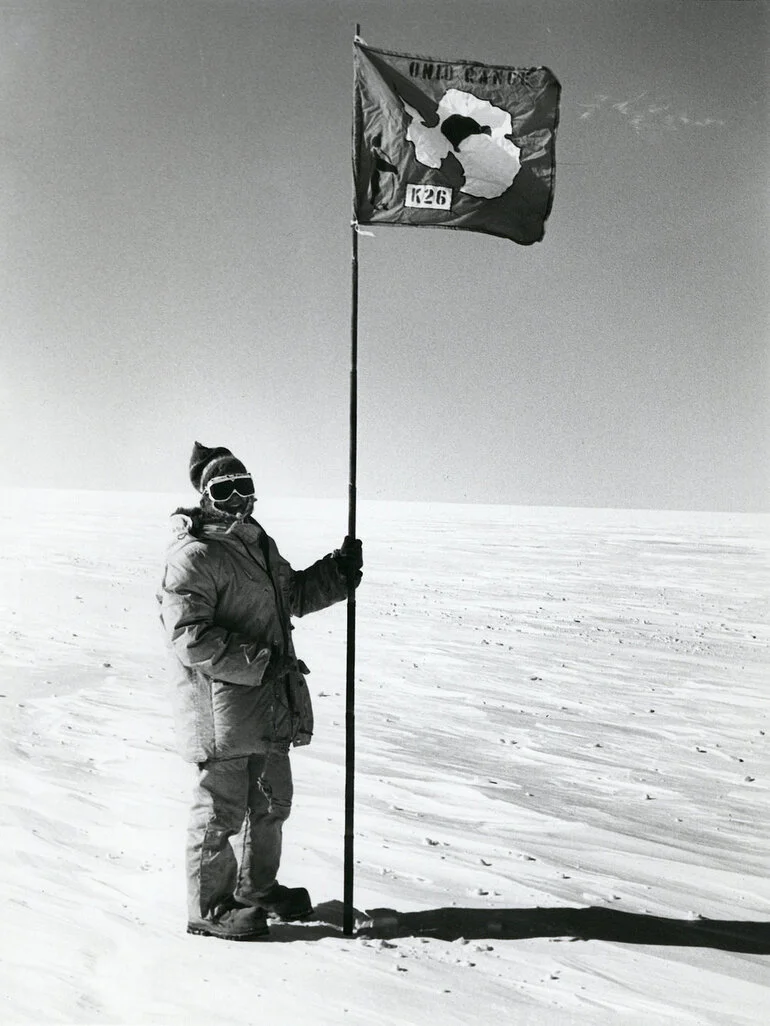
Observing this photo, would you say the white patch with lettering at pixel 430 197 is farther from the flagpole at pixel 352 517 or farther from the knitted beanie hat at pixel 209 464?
the knitted beanie hat at pixel 209 464

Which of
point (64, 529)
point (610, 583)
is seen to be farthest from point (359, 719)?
point (64, 529)

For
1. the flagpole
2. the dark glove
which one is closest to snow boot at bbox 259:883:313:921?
the flagpole

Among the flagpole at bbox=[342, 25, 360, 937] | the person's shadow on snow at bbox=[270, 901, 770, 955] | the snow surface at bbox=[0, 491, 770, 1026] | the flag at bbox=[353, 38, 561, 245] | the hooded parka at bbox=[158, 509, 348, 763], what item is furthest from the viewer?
the flag at bbox=[353, 38, 561, 245]

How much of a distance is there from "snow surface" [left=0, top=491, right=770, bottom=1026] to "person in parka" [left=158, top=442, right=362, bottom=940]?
0.18 metres

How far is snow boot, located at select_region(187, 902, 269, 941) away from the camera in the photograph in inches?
140

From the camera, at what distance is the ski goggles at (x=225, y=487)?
374 cm

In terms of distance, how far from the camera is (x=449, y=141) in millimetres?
4168

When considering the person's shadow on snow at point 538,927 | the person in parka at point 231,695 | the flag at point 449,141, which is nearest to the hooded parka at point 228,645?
the person in parka at point 231,695

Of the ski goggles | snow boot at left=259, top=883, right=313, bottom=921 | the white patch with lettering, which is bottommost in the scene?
snow boot at left=259, top=883, right=313, bottom=921

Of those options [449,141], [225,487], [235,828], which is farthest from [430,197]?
[235,828]

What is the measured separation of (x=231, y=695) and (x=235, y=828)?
0.53m

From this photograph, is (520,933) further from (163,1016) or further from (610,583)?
(610,583)

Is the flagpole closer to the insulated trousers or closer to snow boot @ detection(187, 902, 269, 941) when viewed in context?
the insulated trousers

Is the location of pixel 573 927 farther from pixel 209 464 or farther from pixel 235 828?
pixel 209 464
